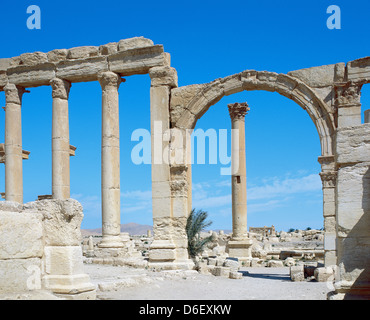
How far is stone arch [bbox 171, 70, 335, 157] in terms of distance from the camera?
51.2 feet

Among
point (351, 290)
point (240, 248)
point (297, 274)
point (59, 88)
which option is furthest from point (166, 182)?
point (351, 290)

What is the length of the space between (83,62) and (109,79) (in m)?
1.40

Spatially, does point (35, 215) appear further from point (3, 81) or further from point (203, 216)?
point (3, 81)

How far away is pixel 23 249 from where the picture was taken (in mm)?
7242

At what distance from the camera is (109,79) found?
17750 mm

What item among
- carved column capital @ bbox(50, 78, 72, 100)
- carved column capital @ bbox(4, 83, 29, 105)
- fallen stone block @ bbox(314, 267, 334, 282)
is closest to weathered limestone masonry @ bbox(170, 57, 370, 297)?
fallen stone block @ bbox(314, 267, 334, 282)

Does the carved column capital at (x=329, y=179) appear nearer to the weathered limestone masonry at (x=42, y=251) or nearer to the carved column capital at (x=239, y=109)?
the carved column capital at (x=239, y=109)

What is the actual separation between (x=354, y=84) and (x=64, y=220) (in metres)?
10.7

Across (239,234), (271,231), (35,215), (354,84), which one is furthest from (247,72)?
(271,231)

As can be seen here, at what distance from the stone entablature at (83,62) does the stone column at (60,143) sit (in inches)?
20.7

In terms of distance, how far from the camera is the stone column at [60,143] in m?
18.5

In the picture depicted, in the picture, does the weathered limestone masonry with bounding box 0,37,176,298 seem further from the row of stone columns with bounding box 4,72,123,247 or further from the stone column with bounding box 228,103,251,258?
the stone column with bounding box 228,103,251,258

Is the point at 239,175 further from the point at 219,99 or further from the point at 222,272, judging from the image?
the point at 222,272

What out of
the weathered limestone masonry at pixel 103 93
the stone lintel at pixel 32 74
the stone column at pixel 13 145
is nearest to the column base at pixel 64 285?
the weathered limestone masonry at pixel 103 93
